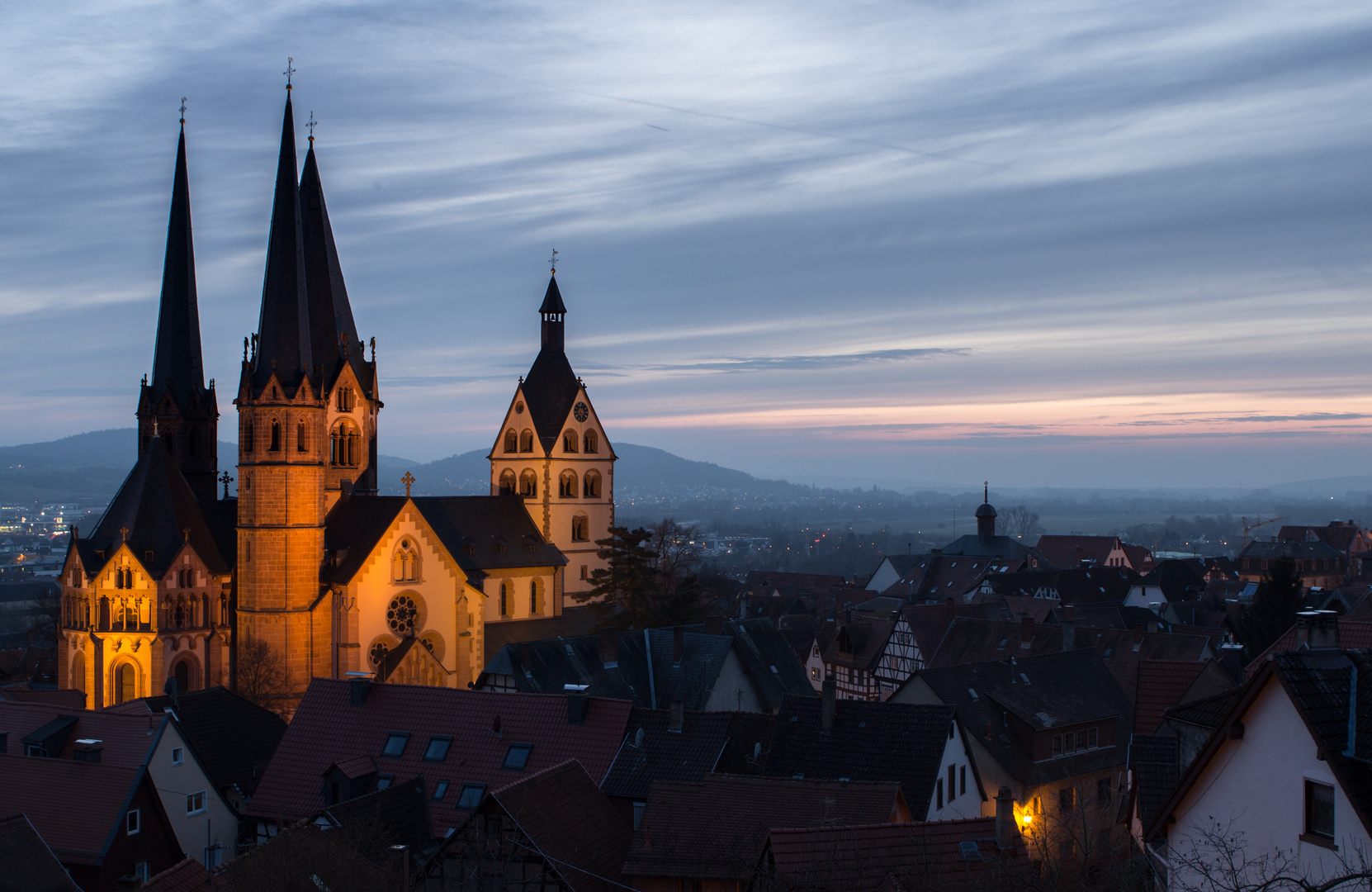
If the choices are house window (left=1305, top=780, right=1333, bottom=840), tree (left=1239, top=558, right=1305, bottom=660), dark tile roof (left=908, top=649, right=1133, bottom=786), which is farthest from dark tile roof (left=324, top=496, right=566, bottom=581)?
house window (left=1305, top=780, right=1333, bottom=840)

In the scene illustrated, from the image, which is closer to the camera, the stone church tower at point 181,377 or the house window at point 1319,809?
the house window at point 1319,809

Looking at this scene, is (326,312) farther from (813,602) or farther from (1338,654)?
(813,602)

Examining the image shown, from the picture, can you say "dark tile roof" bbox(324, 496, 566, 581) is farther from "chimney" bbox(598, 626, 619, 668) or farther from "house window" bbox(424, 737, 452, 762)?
"house window" bbox(424, 737, 452, 762)

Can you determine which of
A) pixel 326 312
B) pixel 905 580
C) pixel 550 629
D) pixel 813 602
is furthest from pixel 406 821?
pixel 813 602

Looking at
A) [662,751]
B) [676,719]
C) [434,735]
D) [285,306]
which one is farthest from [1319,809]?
[285,306]

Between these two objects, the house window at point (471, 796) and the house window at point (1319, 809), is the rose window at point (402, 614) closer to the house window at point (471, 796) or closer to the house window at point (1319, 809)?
the house window at point (471, 796)

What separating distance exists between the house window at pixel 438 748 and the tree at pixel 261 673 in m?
20.9

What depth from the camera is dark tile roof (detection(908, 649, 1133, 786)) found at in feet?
123

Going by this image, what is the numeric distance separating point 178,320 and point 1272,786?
202 feet

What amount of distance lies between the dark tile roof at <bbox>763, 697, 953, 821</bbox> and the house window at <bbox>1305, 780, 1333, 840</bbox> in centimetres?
1625

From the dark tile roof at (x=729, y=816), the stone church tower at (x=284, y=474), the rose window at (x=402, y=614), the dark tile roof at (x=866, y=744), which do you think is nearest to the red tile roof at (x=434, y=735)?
the dark tile roof at (x=866, y=744)

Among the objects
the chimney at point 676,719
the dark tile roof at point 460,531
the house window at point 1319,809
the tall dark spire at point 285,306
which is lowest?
the chimney at point 676,719

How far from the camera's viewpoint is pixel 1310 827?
1473 cm

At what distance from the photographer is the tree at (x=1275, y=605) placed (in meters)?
57.4
